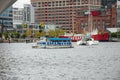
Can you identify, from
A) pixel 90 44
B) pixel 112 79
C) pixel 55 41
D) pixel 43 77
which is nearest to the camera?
pixel 112 79

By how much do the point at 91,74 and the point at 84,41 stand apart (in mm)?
114312

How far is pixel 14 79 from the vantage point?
123 feet

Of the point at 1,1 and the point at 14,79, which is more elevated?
the point at 1,1

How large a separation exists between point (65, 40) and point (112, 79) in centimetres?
8204

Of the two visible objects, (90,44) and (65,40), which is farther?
(90,44)

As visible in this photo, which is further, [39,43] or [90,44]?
[90,44]

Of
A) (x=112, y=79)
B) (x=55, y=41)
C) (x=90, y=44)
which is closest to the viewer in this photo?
(x=112, y=79)

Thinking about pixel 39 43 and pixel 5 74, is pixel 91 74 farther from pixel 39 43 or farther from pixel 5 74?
pixel 39 43

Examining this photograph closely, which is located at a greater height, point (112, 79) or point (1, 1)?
point (1, 1)

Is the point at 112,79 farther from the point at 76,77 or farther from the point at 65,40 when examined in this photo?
the point at 65,40

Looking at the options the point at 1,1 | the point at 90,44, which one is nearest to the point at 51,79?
the point at 1,1

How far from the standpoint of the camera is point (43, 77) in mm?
39750

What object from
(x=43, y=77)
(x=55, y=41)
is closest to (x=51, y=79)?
(x=43, y=77)

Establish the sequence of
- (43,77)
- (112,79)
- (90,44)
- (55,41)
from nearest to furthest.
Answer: (112,79), (43,77), (55,41), (90,44)
